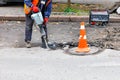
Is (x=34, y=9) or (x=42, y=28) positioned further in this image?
(x=42, y=28)

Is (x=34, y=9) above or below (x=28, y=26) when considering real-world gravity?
above

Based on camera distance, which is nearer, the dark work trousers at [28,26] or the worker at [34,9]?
the worker at [34,9]

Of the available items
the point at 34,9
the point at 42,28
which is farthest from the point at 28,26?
the point at 34,9

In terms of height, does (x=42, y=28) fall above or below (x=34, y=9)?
below

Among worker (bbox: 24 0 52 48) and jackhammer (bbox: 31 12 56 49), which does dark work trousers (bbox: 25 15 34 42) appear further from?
jackhammer (bbox: 31 12 56 49)

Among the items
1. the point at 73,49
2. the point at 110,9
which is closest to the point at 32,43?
the point at 73,49

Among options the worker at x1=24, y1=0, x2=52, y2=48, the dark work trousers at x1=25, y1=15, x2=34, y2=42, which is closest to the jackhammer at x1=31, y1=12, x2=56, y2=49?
the worker at x1=24, y1=0, x2=52, y2=48

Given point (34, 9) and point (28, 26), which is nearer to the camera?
point (34, 9)

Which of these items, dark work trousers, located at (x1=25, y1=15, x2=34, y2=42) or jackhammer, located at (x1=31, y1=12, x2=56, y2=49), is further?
dark work trousers, located at (x1=25, y1=15, x2=34, y2=42)

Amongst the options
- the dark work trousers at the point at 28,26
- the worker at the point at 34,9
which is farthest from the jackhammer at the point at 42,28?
the dark work trousers at the point at 28,26

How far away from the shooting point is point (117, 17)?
11.6 meters

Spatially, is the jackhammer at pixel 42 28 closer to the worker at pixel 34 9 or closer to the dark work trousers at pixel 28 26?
the worker at pixel 34 9

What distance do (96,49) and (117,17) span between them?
139 inches

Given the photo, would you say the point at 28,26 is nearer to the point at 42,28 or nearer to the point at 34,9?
the point at 42,28
